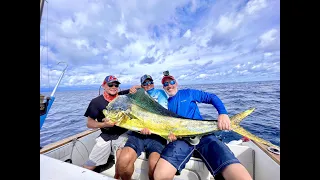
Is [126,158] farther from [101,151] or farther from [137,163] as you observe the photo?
[101,151]

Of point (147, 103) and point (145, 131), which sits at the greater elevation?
point (147, 103)

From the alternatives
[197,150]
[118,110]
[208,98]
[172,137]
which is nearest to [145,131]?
[172,137]

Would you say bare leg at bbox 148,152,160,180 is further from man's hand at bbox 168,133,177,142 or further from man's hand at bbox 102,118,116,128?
man's hand at bbox 102,118,116,128

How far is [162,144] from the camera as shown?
7.49ft

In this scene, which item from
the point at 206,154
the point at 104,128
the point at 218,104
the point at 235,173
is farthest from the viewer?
the point at 104,128

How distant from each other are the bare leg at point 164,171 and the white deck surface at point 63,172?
692 mm

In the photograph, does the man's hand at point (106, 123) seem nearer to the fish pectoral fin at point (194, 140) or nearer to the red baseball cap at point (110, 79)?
the red baseball cap at point (110, 79)

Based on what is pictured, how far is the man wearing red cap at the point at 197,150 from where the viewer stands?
1.75m

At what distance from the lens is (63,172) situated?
4.69 feet

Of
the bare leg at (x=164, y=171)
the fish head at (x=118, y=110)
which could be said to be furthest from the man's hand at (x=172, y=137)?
the fish head at (x=118, y=110)

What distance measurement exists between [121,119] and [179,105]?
0.80m

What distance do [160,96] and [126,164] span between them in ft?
3.32

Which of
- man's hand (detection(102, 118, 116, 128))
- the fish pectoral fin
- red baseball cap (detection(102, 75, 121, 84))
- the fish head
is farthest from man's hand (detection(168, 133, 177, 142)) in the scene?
red baseball cap (detection(102, 75, 121, 84))
